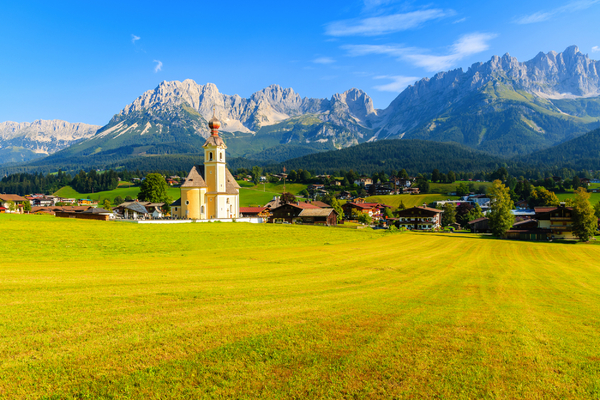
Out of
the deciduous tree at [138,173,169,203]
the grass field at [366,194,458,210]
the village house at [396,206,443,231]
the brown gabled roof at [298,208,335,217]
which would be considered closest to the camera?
the deciduous tree at [138,173,169,203]

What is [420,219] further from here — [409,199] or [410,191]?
[410,191]

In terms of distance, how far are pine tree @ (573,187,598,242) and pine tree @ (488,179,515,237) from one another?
11699mm

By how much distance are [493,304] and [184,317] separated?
1401cm

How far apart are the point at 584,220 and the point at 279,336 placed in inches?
3312

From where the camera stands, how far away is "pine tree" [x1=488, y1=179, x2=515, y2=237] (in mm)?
75938

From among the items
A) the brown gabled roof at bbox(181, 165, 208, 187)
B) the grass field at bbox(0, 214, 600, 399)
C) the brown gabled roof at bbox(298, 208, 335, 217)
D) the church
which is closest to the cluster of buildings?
the brown gabled roof at bbox(298, 208, 335, 217)

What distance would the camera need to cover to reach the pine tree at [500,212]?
75938mm

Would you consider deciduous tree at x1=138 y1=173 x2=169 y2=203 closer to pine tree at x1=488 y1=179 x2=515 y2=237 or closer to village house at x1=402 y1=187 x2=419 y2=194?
pine tree at x1=488 y1=179 x2=515 y2=237

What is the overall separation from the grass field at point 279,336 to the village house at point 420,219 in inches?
3543

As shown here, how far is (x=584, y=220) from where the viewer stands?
229 ft

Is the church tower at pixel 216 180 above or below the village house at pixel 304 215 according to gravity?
above

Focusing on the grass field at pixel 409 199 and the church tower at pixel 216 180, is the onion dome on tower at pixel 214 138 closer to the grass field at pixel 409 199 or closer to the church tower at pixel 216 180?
the church tower at pixel 216 180

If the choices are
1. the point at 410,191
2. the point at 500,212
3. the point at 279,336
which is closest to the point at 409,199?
the point at 410,191

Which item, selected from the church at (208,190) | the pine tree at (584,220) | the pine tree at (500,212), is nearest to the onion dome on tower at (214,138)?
the church at (208,190)
